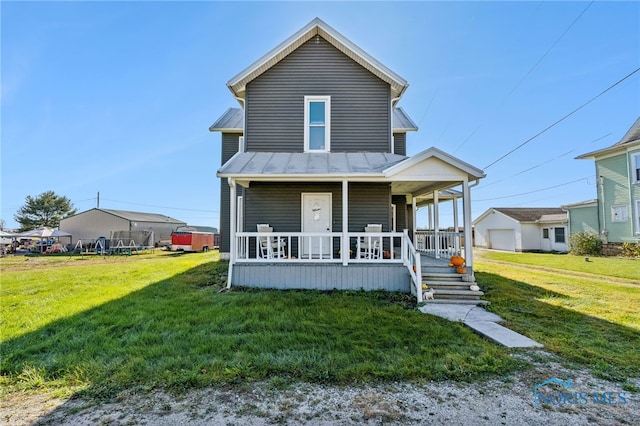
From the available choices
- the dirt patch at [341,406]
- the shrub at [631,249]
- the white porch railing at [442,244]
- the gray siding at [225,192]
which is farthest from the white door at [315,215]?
the shrub at [631,249]

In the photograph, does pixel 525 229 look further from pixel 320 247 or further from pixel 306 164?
pixel 320 247

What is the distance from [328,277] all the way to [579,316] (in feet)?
18.2

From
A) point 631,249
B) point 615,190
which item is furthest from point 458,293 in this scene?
point 615,190

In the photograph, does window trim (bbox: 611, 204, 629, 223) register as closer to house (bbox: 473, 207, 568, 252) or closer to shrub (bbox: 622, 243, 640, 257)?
shrub (bbox: 622, 243, 640, 257)

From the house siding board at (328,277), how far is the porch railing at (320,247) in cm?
19

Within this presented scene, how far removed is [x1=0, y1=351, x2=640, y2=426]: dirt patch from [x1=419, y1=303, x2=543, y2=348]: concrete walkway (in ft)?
3.95

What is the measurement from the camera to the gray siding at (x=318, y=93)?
10414mm

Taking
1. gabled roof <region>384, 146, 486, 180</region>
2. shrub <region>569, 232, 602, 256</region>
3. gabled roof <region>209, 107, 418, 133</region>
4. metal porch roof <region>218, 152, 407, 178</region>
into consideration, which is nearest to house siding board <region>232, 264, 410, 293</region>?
metal porch roof <region>218, 152, 407, 178</region>

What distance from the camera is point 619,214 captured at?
63.0 ft

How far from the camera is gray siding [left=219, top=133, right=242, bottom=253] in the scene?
47.7 ft

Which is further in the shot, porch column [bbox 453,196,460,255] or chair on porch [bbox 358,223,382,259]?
porch column [bbox 453,196,460,255]

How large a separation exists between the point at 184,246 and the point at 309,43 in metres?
22.6

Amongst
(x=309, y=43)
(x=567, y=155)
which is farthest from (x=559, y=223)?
(x=309, y=43)

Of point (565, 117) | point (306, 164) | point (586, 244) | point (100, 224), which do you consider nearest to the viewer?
point (306, 164)
